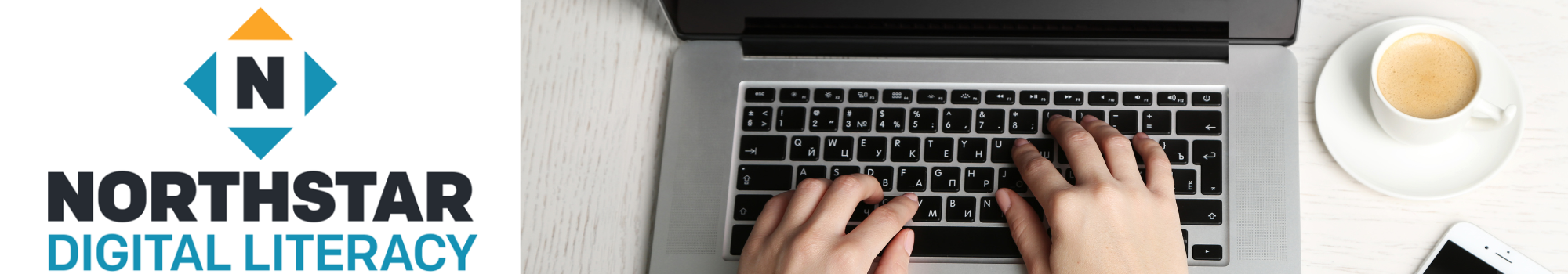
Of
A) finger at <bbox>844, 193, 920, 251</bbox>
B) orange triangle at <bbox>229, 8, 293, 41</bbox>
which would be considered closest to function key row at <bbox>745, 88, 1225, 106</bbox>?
finger at <bbox>844, 193, 920, 251</bbox>

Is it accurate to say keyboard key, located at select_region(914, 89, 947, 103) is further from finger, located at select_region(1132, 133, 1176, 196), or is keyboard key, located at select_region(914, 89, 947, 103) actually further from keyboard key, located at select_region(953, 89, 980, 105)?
finger, located at select_region(1132, 133, 1176, 196)

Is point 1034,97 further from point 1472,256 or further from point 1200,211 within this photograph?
point 1472,256

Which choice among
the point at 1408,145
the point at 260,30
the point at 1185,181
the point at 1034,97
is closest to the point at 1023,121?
the point at 1034,97

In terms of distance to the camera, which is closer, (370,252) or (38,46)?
(38,46)

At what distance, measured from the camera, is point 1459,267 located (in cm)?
59

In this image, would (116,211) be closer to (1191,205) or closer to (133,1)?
(133,1)

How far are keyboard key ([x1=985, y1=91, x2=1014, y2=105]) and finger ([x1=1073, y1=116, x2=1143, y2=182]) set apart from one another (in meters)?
0.07

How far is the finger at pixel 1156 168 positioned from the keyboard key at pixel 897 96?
18 centimetres

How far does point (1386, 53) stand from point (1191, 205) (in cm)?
18

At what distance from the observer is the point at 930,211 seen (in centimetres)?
62

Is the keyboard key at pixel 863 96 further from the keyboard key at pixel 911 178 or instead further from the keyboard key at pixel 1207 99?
the keyboard key at pixel 1207 99

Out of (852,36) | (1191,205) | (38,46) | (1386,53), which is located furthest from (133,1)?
(1386,53)

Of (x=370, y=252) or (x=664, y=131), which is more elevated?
(x=664, y=131)

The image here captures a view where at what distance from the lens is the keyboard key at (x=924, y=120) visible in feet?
2.12
